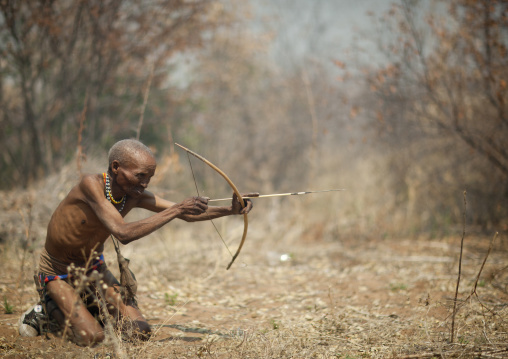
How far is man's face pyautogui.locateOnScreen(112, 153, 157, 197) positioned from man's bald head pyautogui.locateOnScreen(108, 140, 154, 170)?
2cm

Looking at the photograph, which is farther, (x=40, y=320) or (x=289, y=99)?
(x=289, y=99)

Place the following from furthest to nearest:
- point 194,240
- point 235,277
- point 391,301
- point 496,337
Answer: point 194,240 < point 235,277 < point 391,301 < point 496,337

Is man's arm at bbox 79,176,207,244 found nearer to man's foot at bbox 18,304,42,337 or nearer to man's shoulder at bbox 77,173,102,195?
man's shoulder at bbox 77,173,102,195

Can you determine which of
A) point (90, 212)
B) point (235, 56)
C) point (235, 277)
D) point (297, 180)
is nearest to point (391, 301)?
point (235, 277)

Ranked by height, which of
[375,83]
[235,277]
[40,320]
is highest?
[375,83]

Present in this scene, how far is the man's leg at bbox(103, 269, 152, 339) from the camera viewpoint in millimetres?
3505

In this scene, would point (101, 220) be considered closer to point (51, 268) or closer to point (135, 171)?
point (135, 171)

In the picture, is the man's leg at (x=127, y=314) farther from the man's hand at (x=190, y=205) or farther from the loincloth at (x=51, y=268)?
the man's hand at (x=190, y=205)

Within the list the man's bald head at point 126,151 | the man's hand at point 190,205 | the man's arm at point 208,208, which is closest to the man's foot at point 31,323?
the man's arm at point 208,208

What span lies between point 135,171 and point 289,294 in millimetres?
2669

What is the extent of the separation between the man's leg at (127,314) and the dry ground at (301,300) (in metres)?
0.12

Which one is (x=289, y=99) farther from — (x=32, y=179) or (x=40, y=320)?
(x=40, y=320)

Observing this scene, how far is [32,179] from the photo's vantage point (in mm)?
8070

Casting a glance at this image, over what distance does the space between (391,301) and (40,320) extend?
11.1ft
